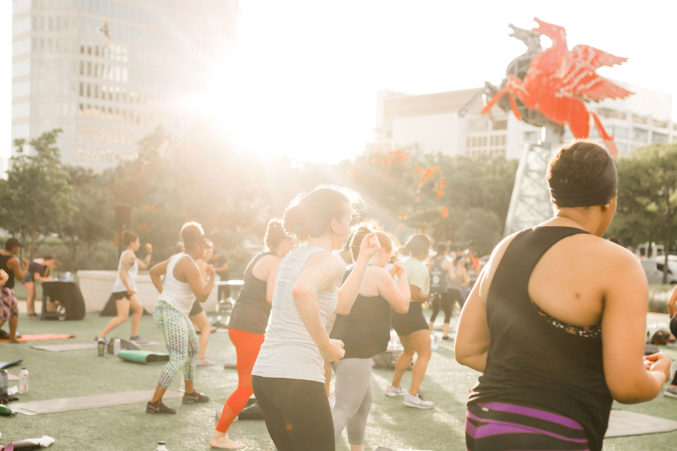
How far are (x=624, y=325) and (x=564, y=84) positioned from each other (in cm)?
2294

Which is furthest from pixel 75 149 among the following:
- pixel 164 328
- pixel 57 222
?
pixel 164 328

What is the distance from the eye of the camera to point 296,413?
11.0 feet

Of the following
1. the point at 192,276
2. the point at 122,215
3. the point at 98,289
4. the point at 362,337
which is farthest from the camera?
the point at 122,215

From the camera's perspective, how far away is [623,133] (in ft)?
357

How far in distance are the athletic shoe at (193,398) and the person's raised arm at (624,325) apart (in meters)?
6.25

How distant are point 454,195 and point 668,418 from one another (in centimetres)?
5696

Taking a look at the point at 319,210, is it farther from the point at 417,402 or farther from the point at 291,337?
the point at 417,402

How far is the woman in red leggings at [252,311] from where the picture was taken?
5898 millimetres

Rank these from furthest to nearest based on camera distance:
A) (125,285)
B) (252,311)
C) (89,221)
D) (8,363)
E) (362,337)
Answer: (89,221) < (125,285) < (8,363) < (252,311) < (362,337)

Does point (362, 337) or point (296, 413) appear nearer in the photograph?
point (296, 413)

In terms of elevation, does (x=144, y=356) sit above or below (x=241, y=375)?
below

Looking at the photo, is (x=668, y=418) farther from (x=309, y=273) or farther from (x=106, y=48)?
(x=106, y=48)

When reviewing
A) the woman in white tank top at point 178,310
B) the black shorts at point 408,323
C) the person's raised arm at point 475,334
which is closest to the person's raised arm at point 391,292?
the black shorts at point 408,323

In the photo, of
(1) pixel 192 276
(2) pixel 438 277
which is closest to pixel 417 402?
(1) pixel 192 276
